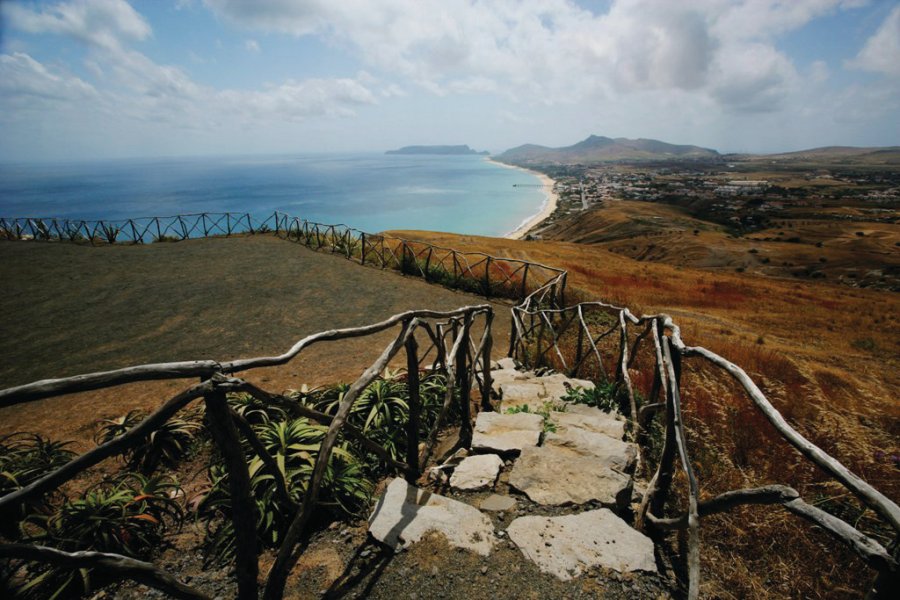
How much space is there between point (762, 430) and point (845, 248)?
7858cm

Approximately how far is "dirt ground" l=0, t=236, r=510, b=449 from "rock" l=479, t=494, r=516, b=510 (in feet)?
13.5

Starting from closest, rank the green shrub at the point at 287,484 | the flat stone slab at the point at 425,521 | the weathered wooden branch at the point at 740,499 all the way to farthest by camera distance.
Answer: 1. the weathered wooden branch at the point at 740,499
2. the flat stone slab at the point at 425,521
3. the green shrub at the point at 287,484

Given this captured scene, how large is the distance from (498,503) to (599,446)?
110 cm

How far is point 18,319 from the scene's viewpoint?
9312 mm

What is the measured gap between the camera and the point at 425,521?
2.75 metres

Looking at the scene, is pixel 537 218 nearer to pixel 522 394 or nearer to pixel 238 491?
pixel 522 394

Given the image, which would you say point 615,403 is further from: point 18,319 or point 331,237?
point 331,237

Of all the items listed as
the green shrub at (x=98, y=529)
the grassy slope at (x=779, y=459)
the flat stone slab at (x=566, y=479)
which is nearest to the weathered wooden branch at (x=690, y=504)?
the grassy slope at (x=779, y=459)

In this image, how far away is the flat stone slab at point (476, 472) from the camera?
3281mm

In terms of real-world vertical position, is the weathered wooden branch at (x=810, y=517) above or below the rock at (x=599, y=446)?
above

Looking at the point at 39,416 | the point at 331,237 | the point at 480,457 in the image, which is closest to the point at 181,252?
the point at 331,237

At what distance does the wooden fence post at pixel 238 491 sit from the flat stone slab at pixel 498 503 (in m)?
1.56

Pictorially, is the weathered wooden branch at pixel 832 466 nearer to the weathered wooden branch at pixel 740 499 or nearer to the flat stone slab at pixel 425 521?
the weathered wooden branch at pixel 740 499

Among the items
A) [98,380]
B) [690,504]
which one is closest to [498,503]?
[690,504]
